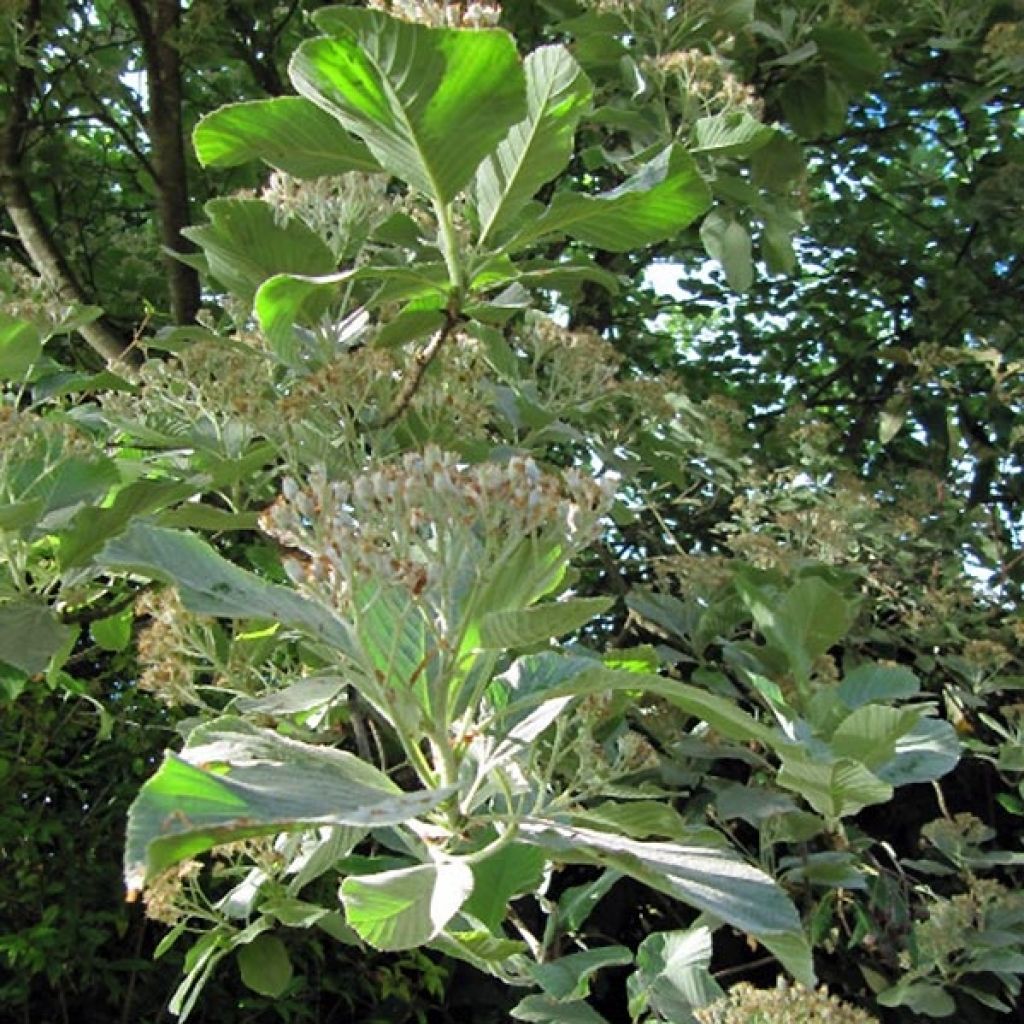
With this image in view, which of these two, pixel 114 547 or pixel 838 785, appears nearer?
pixel 114 547

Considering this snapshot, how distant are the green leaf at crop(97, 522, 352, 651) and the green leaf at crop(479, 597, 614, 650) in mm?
125

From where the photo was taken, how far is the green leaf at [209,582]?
1192 mm

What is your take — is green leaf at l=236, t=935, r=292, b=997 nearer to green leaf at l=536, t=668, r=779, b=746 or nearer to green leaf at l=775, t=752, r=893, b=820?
green leaf at l=775, t=752, r=893, b=820

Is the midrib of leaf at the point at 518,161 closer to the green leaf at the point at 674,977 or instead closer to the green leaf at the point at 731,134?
the green leaf at the point at 731,134

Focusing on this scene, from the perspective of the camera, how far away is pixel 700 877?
115cm

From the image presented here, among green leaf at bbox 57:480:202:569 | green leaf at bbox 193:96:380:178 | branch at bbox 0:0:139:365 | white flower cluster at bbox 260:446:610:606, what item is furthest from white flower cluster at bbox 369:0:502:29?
branch at bbox 0:0:139:365

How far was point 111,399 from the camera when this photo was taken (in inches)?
81.5

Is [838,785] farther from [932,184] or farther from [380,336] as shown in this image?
[932,184]

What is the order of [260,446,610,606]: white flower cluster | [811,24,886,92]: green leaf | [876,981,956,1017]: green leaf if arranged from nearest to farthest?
[260,446,610,606]: white flower cluster, [876,981,956,1017]: green leaf, [811,24,886,92]: green leaf

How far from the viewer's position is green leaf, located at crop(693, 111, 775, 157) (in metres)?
1.93

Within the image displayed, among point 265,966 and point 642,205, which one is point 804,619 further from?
point 265,966

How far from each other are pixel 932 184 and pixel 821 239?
563 millimetres

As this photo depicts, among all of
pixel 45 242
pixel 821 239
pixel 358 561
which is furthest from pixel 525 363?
pixel 821 239

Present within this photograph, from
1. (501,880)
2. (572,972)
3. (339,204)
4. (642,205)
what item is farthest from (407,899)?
(339,204)
